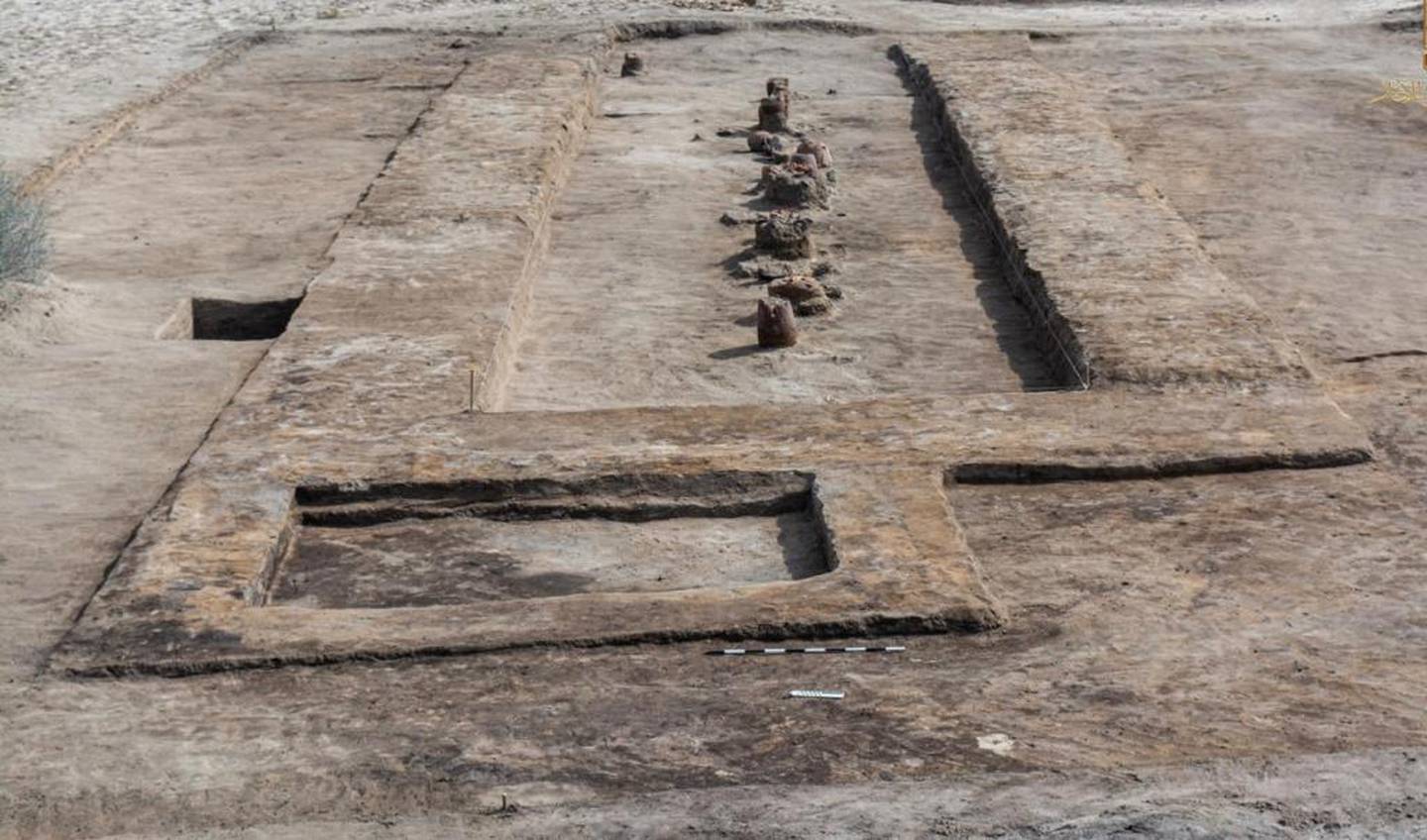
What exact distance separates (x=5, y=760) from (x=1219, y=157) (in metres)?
7.78

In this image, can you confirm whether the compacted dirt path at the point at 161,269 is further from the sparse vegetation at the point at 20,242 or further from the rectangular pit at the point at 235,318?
the sparse vegetation at the point at 20,242

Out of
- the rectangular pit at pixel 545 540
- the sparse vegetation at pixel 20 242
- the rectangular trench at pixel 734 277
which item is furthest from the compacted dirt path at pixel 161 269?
the rectangular trench at pixel 734 277

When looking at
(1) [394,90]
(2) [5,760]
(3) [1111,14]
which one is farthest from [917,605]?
(3) [1111,14]

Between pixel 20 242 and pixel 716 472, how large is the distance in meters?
3.55

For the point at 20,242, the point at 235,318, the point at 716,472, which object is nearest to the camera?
the point at 716,472

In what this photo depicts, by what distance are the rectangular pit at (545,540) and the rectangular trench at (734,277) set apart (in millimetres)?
1148

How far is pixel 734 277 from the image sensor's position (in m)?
9.16

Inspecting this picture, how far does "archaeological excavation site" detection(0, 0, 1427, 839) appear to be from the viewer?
4.73 meters

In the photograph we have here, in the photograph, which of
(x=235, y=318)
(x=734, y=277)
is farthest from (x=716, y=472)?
(x=235, y=318)

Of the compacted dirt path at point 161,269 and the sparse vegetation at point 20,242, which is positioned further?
the sparse vegetation at point 20,242

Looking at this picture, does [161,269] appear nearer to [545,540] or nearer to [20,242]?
[20,242]

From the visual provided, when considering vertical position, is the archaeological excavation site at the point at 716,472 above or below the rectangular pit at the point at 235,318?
above

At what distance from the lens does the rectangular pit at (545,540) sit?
19.3 ft

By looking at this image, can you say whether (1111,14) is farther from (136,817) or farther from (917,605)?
(136,817)
